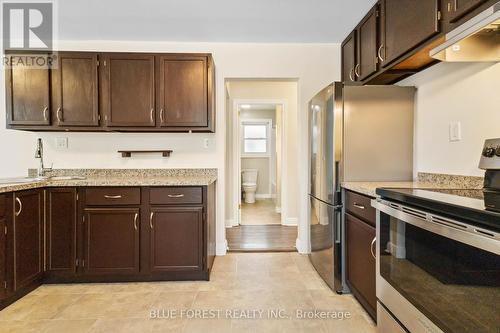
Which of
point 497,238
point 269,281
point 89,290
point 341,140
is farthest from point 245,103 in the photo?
point 497,238

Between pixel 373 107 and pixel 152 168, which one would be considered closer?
pixel 373 107

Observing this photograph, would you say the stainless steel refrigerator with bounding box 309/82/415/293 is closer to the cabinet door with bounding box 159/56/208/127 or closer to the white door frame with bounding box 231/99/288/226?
the cabinet door with bounding box 159/56/208/127

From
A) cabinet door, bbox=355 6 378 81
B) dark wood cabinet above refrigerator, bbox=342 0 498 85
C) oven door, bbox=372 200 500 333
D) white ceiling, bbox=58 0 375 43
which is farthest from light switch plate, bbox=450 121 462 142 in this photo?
white ceiling, bbox=58 0 375 43

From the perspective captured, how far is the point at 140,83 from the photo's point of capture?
2.72m

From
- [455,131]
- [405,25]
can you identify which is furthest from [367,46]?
[455,131]

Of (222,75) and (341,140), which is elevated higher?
(222,75)

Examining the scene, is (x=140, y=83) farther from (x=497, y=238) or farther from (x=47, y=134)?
(x=497, y=238)

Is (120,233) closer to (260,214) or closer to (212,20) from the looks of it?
(212,20)

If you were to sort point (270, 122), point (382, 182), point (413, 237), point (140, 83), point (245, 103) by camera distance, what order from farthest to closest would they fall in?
point (270, 122)
point (245, 103)
point (140, 83)
point (382, 182)
point (413, 237)

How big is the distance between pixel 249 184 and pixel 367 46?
14.8ft

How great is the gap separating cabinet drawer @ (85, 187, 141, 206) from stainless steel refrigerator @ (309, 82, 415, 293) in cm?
167

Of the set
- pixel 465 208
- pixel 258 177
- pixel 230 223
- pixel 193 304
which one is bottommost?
pixel 193 304

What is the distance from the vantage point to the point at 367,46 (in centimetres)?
232

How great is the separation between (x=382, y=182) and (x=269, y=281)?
4.18ft
